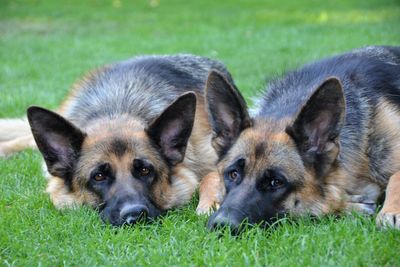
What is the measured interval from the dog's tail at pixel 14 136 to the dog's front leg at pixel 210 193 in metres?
2.91

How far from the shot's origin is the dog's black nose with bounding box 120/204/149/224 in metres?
5.25

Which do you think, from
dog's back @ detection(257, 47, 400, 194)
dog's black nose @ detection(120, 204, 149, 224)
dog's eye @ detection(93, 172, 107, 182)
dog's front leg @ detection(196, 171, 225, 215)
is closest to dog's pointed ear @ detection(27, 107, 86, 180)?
dog's eye @ detection(93, 172, 107, 182)

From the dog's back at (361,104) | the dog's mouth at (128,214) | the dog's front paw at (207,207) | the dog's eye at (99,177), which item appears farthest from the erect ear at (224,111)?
the dog's eye at (99,177)

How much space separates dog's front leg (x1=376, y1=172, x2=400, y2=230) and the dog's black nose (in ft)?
5.90

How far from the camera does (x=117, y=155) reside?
5.65m

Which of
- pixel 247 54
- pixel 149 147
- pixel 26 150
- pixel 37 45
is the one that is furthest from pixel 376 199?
pixel 37 45

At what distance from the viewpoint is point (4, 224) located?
534cm

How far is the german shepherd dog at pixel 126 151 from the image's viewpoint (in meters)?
5.58

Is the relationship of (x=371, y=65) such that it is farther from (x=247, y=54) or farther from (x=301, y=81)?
(x=247, y=54)

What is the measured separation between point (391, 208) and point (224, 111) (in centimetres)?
153

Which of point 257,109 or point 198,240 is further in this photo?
point 257,109

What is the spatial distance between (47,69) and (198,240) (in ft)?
32.5

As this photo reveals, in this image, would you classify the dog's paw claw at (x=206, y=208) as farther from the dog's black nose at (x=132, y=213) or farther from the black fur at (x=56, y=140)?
the black fur at (x=56, y=140)

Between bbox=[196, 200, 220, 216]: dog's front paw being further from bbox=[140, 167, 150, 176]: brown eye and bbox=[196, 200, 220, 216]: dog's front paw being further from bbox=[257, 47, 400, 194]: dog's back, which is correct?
bbox=[257, 47, 400, 194]: dog's back
